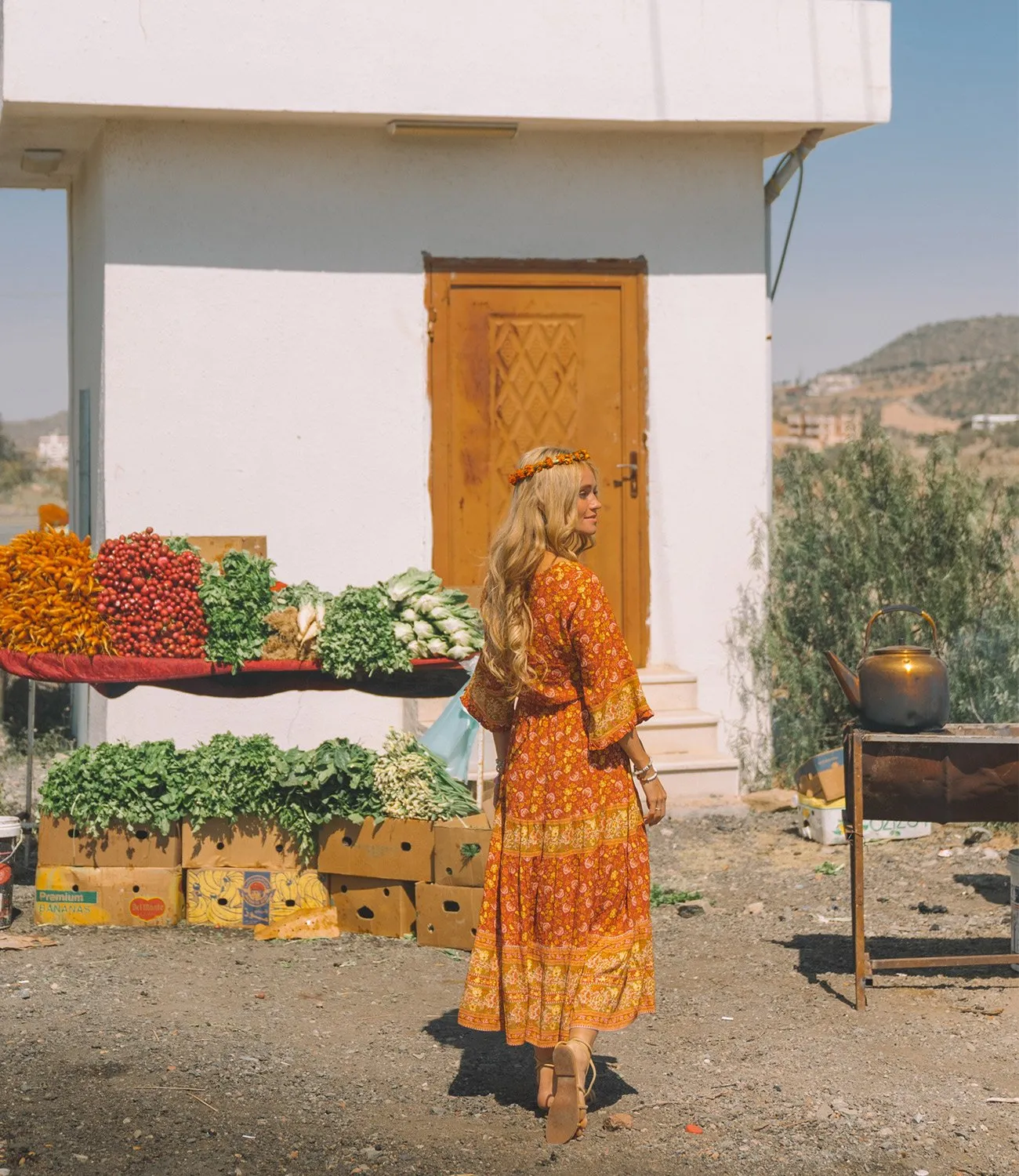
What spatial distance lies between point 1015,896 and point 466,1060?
254 cm

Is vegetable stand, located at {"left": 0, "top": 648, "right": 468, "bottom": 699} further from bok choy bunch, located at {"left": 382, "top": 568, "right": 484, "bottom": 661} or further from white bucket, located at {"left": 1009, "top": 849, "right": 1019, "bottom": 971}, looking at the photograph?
white bucket, located at {"left": 1009, "top": 849, "right": 1019, "bottom": 971}

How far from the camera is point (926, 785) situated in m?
5.96

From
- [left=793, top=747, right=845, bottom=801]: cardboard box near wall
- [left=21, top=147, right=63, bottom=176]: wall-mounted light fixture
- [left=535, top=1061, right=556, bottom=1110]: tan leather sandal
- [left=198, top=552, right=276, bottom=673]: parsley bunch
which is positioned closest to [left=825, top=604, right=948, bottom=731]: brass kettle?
[left=535, top=1061, right=556, bottom=1110]: tan leather sandal

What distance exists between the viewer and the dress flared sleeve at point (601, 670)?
4.73 meters

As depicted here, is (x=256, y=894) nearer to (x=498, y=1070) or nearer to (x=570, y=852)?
(x=498, y=1070)

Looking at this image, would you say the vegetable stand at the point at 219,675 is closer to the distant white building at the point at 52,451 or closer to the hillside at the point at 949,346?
the distant white building at the point at 52,451

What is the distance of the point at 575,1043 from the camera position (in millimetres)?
4664

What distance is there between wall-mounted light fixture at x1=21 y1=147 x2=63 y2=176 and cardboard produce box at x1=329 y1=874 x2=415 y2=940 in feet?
18.7

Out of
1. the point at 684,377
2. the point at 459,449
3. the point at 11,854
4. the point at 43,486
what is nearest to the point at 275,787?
the point at 11,854

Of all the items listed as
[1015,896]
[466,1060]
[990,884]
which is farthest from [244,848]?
[990,884]

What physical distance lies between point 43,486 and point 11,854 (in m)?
42.0

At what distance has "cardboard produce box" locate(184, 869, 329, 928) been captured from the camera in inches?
275

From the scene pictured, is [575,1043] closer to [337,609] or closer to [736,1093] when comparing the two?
[736,1093]

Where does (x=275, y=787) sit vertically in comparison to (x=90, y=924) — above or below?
above
